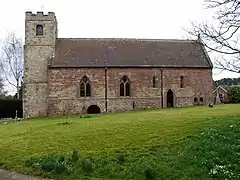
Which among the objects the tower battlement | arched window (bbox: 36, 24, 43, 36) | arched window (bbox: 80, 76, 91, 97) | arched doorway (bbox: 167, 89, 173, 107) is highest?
the tower battlement

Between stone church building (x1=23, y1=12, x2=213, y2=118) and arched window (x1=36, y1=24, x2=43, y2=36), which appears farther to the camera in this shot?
arched window (x1=36, y1=24, x2=43, y2=36)

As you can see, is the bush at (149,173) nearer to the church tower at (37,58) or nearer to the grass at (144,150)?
the grass at (144,150)

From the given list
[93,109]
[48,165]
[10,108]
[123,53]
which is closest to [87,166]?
[48,165]

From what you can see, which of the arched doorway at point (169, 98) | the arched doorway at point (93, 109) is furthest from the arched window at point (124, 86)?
the arched doorway at point (169, 98)

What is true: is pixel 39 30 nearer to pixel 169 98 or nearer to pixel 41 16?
pixel 41 16

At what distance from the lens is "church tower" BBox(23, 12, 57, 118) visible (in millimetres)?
45438

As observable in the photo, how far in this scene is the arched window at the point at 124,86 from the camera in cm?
4647

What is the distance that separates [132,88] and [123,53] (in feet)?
16.9

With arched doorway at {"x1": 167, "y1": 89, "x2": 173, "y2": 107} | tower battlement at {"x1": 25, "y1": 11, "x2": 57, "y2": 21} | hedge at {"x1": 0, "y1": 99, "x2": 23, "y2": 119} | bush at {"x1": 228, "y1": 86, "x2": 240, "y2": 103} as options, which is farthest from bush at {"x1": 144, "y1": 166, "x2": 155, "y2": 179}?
hedge at {"x1": 0, "y1": 99, "x2": 23, "y2": 119}

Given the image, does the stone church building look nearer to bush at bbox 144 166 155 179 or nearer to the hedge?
the hedge

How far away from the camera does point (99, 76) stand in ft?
150

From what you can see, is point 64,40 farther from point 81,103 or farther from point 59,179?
point 59,179

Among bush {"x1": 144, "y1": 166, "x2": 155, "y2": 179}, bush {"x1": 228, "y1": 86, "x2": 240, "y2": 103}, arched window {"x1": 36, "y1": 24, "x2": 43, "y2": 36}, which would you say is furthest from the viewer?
bush {"x1": 228, "y1": 86, "x2": 240, "y2": 103}

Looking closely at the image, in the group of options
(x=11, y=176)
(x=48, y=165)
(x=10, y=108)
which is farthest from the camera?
(x=10, y=108)
